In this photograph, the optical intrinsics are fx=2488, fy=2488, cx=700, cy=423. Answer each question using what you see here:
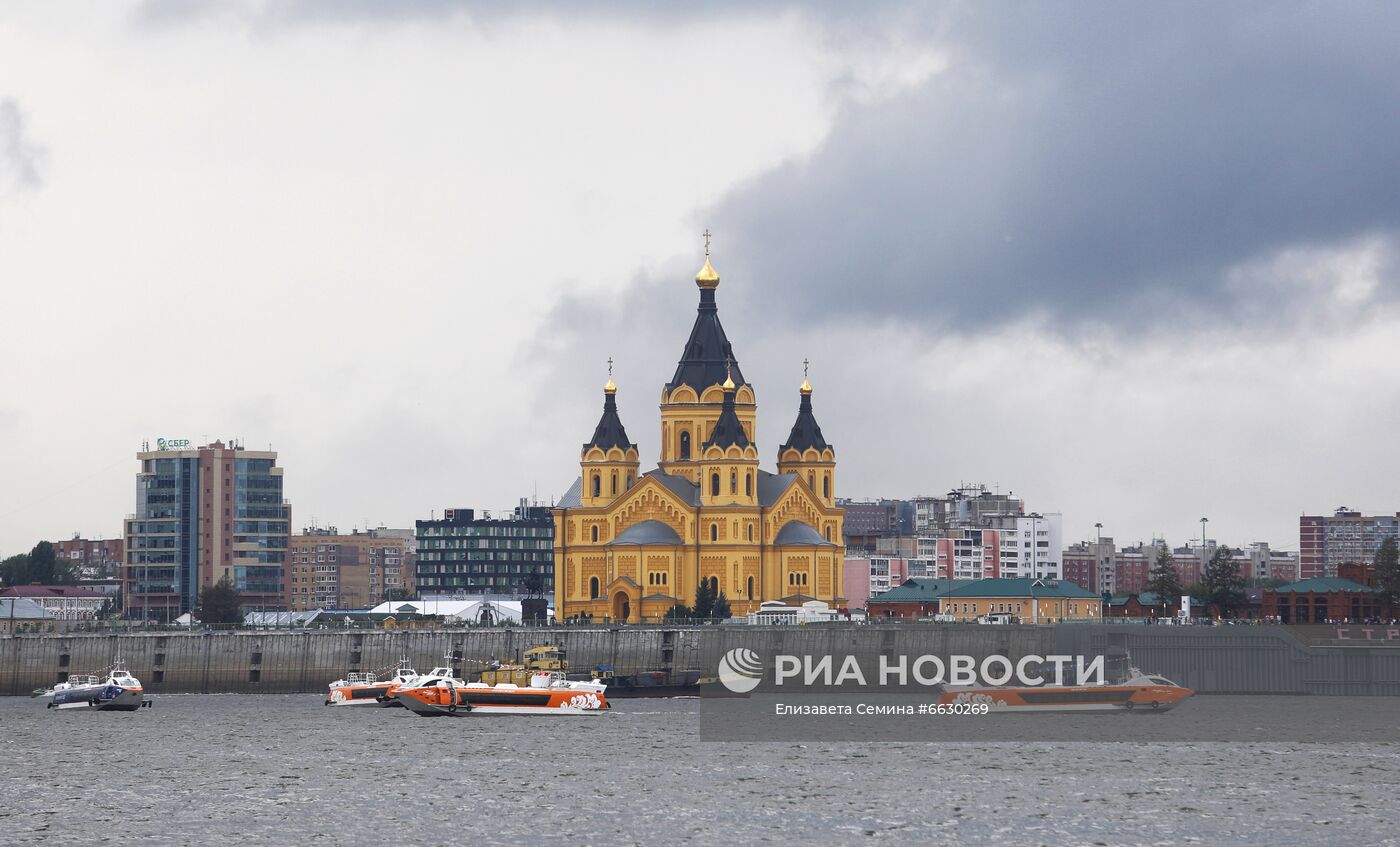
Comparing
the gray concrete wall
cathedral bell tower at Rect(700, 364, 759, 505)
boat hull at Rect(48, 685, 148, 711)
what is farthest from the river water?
cathedral bell tower at Rect(700, 364, 759, 505)

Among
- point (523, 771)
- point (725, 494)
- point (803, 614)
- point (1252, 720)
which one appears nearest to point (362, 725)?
point (523, 771)

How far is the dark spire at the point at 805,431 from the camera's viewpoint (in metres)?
196

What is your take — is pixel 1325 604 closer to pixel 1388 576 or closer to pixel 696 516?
pixel 1388 576

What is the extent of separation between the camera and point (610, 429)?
19400 cm

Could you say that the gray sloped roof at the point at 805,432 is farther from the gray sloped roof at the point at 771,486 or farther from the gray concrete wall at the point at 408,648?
the gray concrete wall at the point at 408,648

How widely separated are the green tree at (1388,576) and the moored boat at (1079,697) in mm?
62193

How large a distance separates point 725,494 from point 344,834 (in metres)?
112

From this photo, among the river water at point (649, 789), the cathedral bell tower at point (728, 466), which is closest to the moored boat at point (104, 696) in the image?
the river water at point (649, 789)

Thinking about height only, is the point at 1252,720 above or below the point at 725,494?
below

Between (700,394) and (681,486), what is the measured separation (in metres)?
7.91

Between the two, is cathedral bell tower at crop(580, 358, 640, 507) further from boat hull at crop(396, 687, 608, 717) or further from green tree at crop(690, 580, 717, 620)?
boat hull at crop(396, 687, 608, 717)

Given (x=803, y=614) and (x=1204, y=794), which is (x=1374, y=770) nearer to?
(x=1204, y=794)

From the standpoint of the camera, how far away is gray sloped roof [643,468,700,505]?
188 meters

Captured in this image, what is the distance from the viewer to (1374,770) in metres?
95.6
